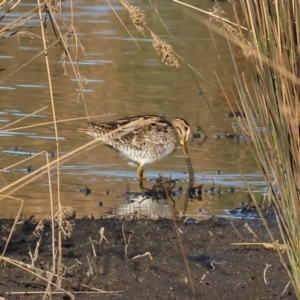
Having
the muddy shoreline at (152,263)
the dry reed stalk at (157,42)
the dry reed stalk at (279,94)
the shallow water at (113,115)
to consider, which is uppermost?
the dry reed stalk at (157,42)

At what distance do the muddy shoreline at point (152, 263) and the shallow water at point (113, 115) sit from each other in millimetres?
653

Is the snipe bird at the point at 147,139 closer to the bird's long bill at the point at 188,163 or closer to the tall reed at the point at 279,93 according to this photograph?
the bird's long bill at the point at 188,163

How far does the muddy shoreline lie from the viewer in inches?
200

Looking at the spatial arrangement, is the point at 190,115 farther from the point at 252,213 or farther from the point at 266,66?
the point at 266,66

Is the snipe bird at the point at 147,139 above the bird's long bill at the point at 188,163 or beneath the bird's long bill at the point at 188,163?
above

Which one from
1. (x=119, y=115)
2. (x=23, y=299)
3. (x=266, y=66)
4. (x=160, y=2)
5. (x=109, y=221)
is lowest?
(x=160, y=2)

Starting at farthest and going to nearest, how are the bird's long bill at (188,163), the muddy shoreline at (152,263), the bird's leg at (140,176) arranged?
the bird's long bill at (188,163)
the bird's leg at (140,176)
the muddy shoreline at (152,263)

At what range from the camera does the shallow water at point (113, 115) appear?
25.5 feet

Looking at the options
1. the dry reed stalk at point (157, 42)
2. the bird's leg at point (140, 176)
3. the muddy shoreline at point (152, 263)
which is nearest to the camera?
the dry reed stalk at point (157, 42)

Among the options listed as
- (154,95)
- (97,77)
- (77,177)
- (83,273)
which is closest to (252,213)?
(77,177)

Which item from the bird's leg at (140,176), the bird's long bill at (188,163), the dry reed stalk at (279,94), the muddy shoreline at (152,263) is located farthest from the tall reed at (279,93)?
the bird's long bill at (188,163)

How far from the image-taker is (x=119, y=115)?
10.9 m

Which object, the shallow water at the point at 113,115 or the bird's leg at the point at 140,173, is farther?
the bird's leg at the point at 140,173

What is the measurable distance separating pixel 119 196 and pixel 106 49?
28.4 ft
